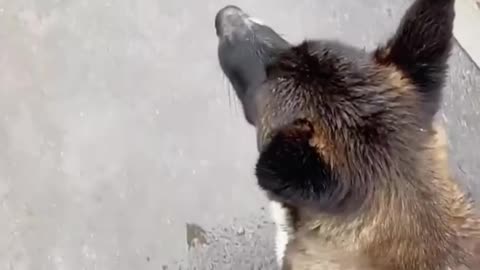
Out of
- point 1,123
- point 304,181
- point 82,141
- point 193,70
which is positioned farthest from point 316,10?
point 304,181

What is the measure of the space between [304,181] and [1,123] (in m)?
1.47

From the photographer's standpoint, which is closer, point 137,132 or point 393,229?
point 393,229

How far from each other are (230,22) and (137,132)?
760 mm

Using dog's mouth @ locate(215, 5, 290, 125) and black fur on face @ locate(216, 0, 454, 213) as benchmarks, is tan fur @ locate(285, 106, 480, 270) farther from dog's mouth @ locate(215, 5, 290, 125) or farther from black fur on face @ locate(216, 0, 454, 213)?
dog's mouth @ locate(215, 5, 290, 125)

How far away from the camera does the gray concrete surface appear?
3096 millimetres

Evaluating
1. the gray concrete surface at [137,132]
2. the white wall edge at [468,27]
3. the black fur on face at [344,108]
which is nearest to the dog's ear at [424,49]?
the black fur on face at [344,108]

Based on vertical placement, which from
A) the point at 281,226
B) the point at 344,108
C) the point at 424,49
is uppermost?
the point at 424,49

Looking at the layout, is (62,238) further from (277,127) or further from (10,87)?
(277,127)

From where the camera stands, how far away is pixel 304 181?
6.71 ft

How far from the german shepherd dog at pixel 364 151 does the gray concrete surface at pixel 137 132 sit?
0.73m

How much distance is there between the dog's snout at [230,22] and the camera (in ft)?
8.38

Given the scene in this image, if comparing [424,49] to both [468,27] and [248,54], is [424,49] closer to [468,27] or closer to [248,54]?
[248,54]

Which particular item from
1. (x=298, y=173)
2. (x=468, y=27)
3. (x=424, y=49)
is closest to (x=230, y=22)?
(x=424, y=49)

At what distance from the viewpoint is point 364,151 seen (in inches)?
85.5
